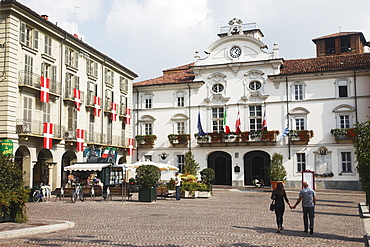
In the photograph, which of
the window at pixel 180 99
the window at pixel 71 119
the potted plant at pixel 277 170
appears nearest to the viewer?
the window at pixel 71 119

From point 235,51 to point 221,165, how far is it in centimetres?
1139

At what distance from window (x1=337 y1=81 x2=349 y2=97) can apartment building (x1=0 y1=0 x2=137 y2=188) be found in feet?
67.6

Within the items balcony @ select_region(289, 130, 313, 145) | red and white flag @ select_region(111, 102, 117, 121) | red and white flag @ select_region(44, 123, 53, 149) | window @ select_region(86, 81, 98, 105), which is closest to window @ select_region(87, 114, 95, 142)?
window @ select_region(86, 81, 98, 105)

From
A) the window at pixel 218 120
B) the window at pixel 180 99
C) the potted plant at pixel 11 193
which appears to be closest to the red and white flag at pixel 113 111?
the window at pixel 180 99

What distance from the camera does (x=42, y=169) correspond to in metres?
31.6

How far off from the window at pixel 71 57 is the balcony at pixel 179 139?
510 inches

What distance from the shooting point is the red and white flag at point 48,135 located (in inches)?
1121

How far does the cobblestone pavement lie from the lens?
11.3 m

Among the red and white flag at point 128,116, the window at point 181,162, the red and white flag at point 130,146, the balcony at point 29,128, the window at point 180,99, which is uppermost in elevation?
the window at point 180,99

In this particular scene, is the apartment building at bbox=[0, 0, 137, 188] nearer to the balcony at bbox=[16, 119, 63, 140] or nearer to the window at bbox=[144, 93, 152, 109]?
the balcony at bbox=[16, 119, 63, 140]

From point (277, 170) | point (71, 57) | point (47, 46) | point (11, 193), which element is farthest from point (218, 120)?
point (11, 193)

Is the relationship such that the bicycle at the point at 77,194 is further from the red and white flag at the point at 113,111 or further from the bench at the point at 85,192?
the red and white flag at the point at 113,111

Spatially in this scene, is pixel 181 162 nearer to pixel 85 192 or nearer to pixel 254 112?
pixel 254 112

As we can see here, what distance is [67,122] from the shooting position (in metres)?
33.1
